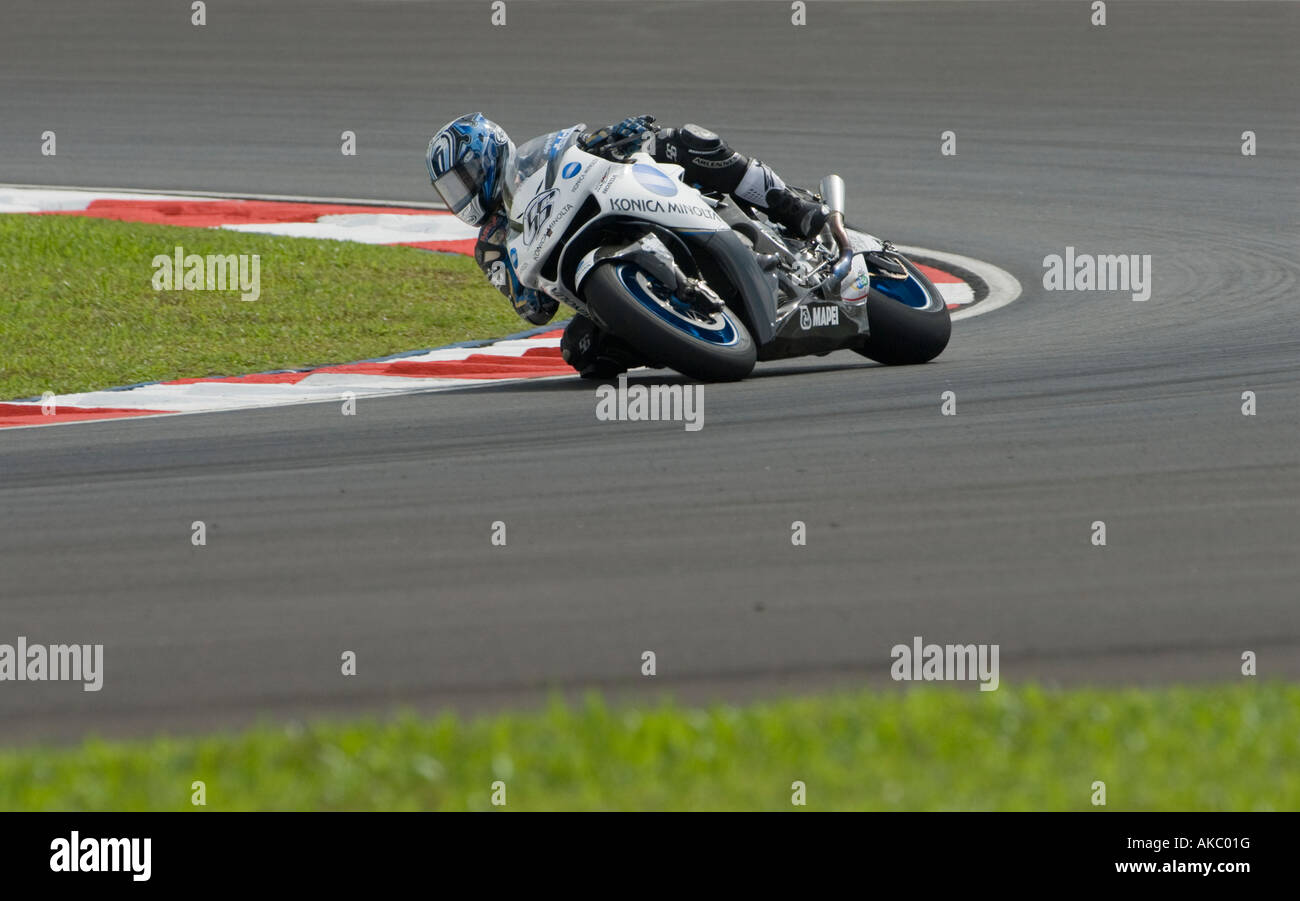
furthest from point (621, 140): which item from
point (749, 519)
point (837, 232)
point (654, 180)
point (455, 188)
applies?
point (749, 519)

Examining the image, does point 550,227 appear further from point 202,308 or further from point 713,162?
point 202,308

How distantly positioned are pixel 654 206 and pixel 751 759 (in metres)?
5.15

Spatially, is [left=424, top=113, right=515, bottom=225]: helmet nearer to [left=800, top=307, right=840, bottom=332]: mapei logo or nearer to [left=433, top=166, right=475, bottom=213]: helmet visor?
[left=433, top=166, right=475, bottom=213]: helmet visor

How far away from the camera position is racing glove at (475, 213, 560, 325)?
30.5ft

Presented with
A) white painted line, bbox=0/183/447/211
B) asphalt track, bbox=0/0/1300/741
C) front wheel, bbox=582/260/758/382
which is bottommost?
asphalt track, bbox=0/0/1300/741

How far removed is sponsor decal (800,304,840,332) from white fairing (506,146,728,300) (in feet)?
1.86

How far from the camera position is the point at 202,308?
40.1 ft

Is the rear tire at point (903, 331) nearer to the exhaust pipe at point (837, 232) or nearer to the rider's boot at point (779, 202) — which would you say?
the exhaust pipe at point (837, 232)

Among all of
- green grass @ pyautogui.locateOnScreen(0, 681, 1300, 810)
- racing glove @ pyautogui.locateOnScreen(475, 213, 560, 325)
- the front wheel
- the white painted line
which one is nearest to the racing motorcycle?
the front wheel
